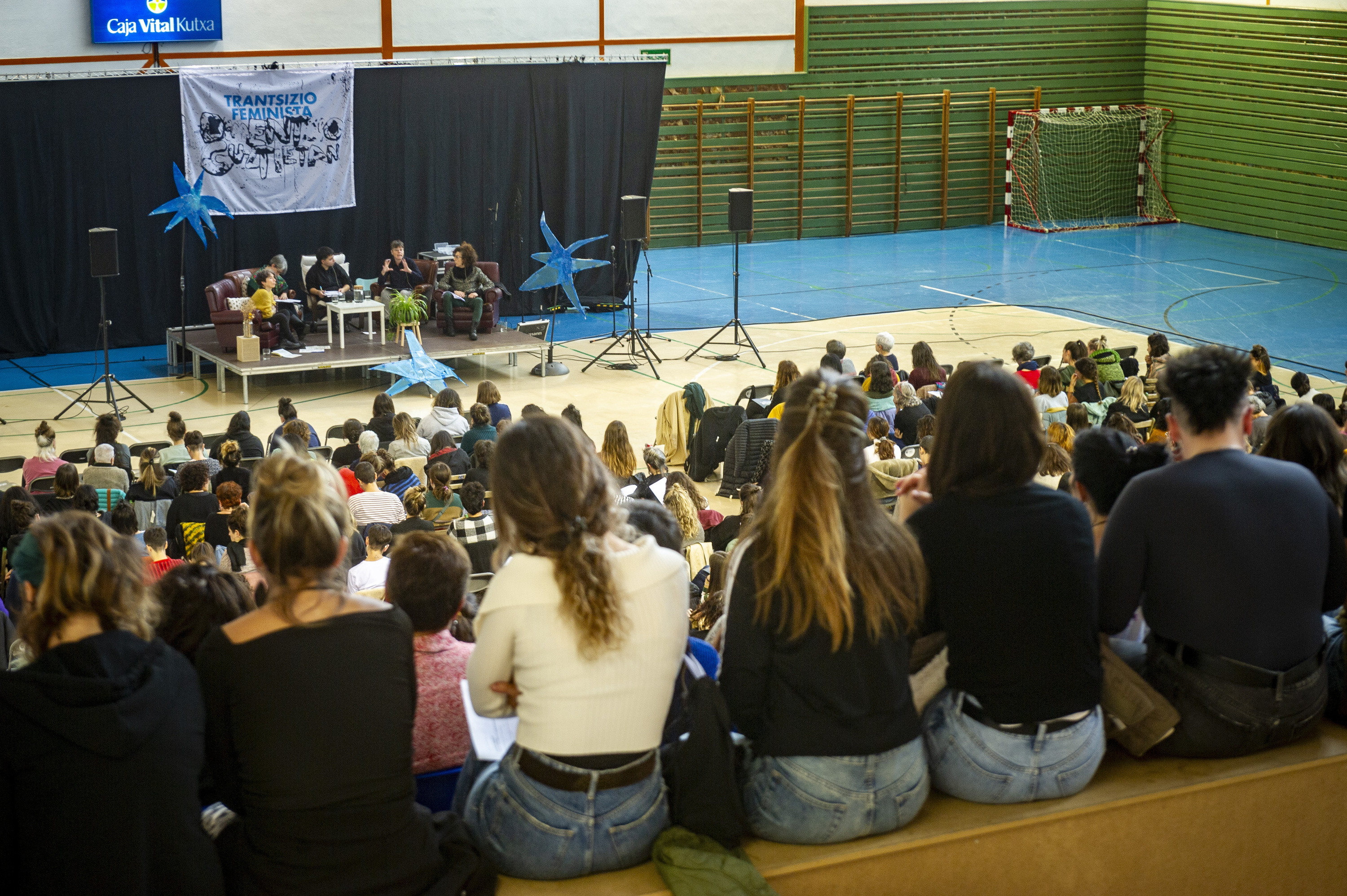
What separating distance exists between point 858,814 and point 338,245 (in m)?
13.8

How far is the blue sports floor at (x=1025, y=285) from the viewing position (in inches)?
593

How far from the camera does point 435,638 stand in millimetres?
3230

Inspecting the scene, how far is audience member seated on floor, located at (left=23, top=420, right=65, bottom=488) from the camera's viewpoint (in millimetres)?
8672

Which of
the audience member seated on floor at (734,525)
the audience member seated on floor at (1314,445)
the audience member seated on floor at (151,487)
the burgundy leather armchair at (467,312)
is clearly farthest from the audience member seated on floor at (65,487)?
the burgundy leather armchair at (467,312)

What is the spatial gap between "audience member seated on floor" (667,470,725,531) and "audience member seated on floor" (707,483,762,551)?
0.12 metres

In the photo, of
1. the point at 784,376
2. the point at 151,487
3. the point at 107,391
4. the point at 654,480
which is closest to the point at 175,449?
the point at 151,487

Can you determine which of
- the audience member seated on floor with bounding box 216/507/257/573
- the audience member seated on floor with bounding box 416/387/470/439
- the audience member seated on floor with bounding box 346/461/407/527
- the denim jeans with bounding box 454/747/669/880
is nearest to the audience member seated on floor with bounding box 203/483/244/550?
the audience member seated on floor with bounding box 216/507/257/573

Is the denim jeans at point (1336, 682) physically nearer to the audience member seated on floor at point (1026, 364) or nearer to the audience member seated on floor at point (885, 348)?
the audience member seated on floor at point (1026, 364)

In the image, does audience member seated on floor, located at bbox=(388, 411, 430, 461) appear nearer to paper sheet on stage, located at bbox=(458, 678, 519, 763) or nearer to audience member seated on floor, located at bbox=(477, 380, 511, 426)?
audience member seated on floor, located at bbox=(477, 380, 511, 426)

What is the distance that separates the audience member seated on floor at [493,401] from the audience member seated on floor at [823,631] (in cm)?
716

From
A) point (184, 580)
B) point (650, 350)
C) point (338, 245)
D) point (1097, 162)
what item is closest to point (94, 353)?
point (338, 245)

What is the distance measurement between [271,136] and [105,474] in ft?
23.5

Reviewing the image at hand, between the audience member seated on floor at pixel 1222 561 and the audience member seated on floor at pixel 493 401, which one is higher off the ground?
the audience member seated on floor at pixel 1222 561

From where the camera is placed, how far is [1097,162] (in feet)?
78.8
